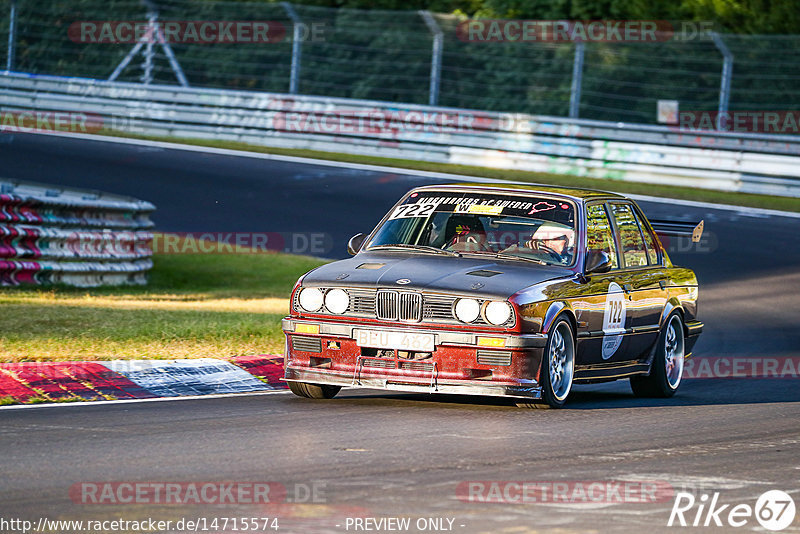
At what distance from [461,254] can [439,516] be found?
12.9 feet

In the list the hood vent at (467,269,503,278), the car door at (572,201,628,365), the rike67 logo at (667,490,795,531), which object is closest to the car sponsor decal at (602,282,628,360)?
the car door at (572,201,628,365)

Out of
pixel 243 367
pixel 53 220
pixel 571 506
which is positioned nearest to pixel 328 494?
pixel 571 506

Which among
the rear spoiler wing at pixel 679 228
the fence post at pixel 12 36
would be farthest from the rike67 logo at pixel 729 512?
the fence post at pixel 12 36

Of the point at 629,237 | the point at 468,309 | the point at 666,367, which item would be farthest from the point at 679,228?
the point at 468,309

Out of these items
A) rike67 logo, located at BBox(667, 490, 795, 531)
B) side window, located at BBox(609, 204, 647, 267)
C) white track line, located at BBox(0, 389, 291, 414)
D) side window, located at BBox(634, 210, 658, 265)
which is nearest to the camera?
rike67 logo, located at BBox(667, 490, 795, 531)

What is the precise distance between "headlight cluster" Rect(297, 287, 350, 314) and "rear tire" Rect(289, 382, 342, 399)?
57cm

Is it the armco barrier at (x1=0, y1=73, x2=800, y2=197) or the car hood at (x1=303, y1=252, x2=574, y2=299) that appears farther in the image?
the armco barrier at (x1=0, y1=73, x2=800, y2=197)

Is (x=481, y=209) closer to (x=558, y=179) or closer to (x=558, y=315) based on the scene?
(x=558, y=315)

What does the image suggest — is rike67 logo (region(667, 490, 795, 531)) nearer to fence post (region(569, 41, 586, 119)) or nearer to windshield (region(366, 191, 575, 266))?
windshield (region(366, 191, 575, 266))

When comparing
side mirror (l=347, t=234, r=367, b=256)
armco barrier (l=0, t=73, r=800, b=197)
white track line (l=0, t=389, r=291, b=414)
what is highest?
armco barrier (l=0, t=73, r=800, b=197)

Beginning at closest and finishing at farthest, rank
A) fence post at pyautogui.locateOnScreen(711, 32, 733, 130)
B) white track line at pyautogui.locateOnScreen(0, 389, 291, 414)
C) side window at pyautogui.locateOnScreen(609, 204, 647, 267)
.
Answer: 1. white track line at pyautogui.locateOnScreen(0, 389, 291, 414)
2. side window at pyautogui.locateOnScreen(609, 204, 647, 267)
3. fence post at pyautogui.locateOnScreen(711, 32, 733, 130)

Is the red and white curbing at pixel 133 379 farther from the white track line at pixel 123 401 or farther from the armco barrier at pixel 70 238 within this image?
the armco barrier at pixel 70 238

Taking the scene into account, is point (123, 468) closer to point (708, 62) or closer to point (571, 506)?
point (571, 506)

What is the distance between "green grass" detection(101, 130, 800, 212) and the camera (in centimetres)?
2300
